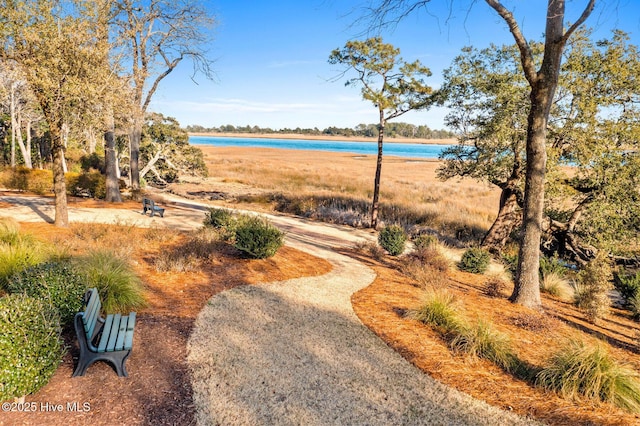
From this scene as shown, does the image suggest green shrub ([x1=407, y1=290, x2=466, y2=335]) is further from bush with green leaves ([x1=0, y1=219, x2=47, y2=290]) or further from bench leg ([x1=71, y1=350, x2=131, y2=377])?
bush with green leaves ([x1=0, y1=219, x2=47, y2=290])

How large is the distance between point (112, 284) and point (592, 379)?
6995 millimetres

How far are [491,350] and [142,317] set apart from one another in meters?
5.54

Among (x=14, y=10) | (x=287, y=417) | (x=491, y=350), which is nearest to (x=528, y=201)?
(x=491, y=350)

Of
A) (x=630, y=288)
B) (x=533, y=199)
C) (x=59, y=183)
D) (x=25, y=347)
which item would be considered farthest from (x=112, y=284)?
(x=630, y=288)

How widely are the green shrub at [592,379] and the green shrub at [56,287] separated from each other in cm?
633

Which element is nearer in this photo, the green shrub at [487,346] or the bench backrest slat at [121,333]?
the bench backrest slat at [121,333]

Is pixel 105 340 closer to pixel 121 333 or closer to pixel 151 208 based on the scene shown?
pixel 121 333

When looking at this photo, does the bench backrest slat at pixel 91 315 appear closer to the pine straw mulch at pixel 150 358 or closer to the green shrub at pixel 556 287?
the pine straw mulch at pixel 150 358

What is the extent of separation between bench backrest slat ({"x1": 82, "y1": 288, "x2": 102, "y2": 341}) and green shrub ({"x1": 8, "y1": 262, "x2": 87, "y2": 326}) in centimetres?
42

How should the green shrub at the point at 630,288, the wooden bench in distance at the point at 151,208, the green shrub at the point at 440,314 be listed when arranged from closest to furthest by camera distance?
the green shrub at the point at 440,314 → the green shrub at the point at 630,288 → the wooden bench in distance at the point at 151,208

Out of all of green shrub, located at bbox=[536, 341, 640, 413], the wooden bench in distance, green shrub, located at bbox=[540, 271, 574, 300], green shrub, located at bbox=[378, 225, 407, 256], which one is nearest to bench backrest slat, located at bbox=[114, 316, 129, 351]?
green shrub, located at bbox=[536, 341, 640, 413]

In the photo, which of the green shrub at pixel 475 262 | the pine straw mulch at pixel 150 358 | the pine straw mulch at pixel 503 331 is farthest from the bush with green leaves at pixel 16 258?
the green shrub at pixel 475 262

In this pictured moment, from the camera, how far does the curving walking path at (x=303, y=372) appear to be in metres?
4.17

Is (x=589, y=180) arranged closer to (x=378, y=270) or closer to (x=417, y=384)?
(x=378, y=270)
